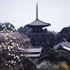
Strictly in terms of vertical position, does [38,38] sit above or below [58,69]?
below

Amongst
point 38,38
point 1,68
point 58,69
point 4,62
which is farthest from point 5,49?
point 38,38

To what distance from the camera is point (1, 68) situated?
14.6 meters

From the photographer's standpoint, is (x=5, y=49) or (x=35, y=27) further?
(x=35, y=27)

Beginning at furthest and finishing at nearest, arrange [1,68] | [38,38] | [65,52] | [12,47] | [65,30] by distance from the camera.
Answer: [65,30], [38,38], [65,52], [12,47], [1,68]

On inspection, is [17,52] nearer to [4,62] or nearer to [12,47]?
[12,47]

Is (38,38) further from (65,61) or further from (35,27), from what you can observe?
(65,61)

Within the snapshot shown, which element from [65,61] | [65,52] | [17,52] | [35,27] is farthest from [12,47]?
[35,27]

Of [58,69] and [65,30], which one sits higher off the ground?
[58,69]

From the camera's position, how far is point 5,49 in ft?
54.3

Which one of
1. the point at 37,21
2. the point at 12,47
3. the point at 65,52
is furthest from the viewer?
the point at 37,21

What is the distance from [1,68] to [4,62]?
1.34 meters

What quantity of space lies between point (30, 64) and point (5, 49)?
2786 mm

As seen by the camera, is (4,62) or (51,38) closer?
(4,62)

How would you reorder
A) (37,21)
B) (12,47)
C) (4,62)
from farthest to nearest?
(37,21), (12,47), (4,62)
